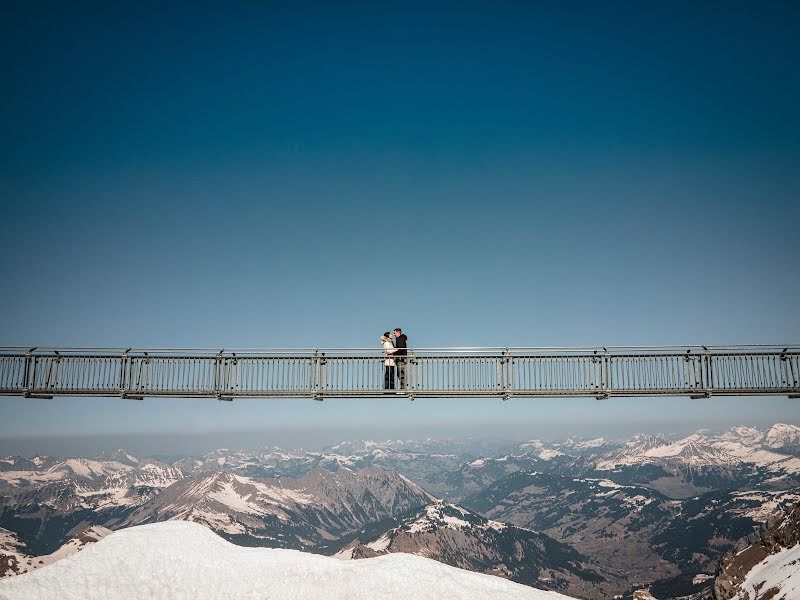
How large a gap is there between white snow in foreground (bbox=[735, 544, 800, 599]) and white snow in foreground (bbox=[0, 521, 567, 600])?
97.5m

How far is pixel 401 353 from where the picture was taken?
3238 centimetres

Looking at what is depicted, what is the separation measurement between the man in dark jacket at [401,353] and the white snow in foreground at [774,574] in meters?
96.8

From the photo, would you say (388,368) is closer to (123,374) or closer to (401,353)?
(401,353)

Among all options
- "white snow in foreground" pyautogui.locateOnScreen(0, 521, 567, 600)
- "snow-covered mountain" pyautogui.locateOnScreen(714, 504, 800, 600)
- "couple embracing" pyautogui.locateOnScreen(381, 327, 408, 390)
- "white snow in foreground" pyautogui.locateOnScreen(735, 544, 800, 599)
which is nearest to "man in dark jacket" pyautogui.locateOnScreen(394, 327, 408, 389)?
"couple embracing" pyautogui.locateOnScreen(381, 327, 408, 390)

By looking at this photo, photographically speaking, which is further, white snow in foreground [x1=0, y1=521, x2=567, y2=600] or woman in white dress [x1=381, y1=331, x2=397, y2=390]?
woman in white dress [x1=381, y1=331, x2=397, y2=390]

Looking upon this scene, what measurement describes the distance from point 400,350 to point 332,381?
335cm

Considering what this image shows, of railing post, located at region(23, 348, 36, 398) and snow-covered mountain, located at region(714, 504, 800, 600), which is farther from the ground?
railing post, located at region(23, 348, 36, 398)

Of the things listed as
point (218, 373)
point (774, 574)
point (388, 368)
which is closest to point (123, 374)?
point (218, 373)

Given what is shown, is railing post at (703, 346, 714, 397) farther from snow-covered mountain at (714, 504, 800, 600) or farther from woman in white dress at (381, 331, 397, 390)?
snow-covered mountain at (714, 504, 800, 600)

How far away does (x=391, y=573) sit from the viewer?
2623cm

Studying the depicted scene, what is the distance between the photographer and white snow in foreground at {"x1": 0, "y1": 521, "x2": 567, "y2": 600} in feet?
80.9

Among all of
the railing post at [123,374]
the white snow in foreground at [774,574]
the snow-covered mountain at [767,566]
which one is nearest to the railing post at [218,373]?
the railing post at [123,374]

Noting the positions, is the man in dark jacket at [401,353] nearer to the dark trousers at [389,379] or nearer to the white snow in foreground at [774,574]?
the dark trousers at [389,379]

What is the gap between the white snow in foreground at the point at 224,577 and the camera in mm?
24672
